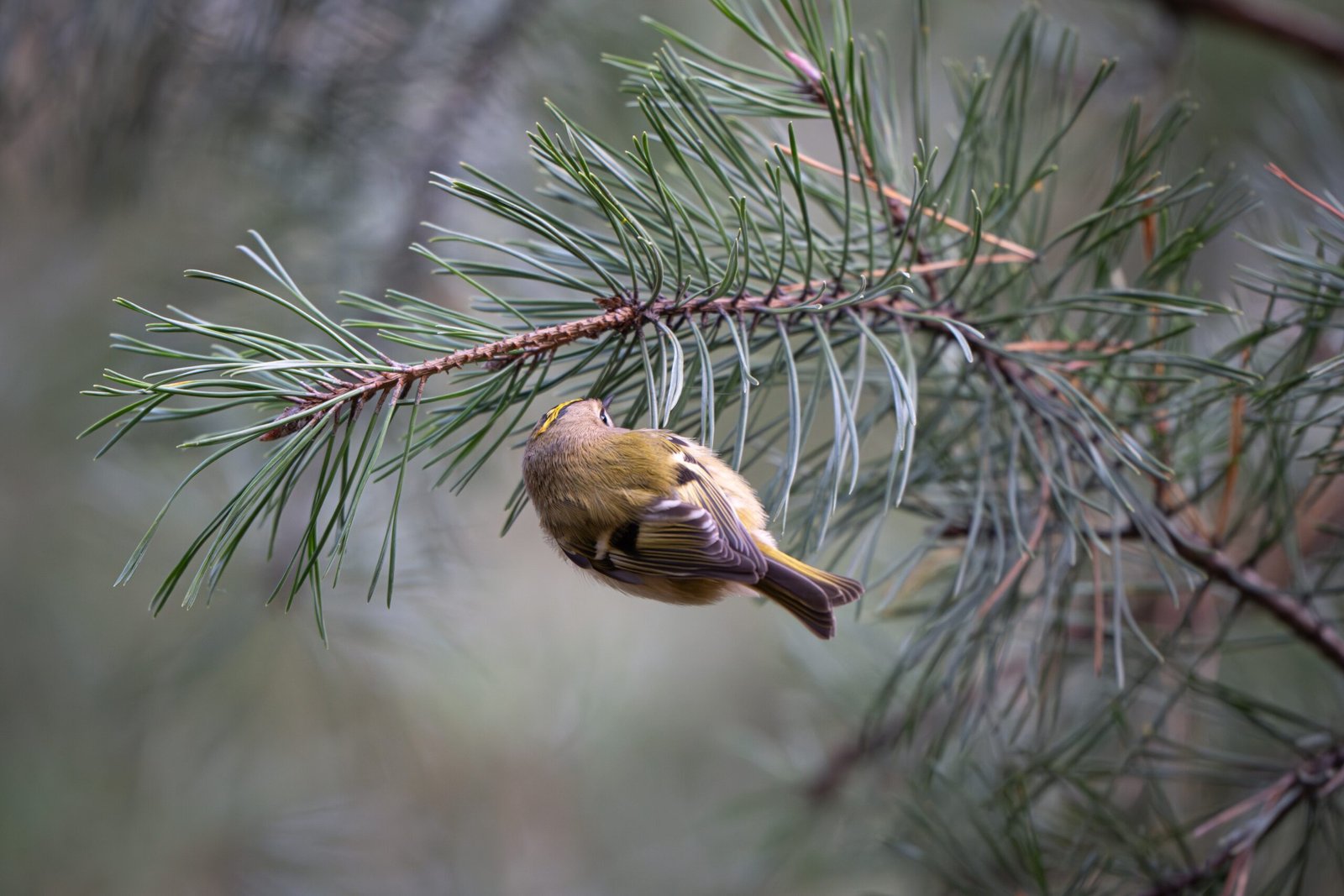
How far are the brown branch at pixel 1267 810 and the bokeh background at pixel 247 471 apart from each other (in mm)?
509

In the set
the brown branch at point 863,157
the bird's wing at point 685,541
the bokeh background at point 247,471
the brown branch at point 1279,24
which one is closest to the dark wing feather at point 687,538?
the bird's wing at point 685,541

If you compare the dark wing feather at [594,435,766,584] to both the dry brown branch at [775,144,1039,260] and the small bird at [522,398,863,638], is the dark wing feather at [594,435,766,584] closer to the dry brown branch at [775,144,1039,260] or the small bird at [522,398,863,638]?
the small bird at [522,398,863,638]

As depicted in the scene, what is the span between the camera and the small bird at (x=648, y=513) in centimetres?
77

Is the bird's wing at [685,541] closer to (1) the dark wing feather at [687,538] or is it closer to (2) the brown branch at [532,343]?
(1) the dark wing feather at [687,538]

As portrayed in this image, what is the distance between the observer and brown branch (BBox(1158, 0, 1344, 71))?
1.28m

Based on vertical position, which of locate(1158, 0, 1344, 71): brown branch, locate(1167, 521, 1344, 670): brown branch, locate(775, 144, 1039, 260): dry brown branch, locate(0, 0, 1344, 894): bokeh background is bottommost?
locate(0, 0, 1344, 894): bokeh background

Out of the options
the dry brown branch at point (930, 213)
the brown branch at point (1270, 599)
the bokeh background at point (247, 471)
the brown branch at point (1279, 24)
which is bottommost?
the bokeh background at point (247, 471)

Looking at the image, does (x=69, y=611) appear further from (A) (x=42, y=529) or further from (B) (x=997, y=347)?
(B) (x=997, y=347)

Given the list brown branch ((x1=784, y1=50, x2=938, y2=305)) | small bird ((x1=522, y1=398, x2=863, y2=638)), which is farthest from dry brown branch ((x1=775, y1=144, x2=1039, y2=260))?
small bird ((x1=522, y1=398, x2=863, y2=638))

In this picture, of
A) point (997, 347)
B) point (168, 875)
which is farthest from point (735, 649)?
point (997, 347)

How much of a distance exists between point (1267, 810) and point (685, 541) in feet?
1.70

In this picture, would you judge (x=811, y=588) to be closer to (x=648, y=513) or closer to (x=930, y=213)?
(x=648, y=513)

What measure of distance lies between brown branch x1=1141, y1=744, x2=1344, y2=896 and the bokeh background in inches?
20.1

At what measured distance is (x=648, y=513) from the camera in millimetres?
836
